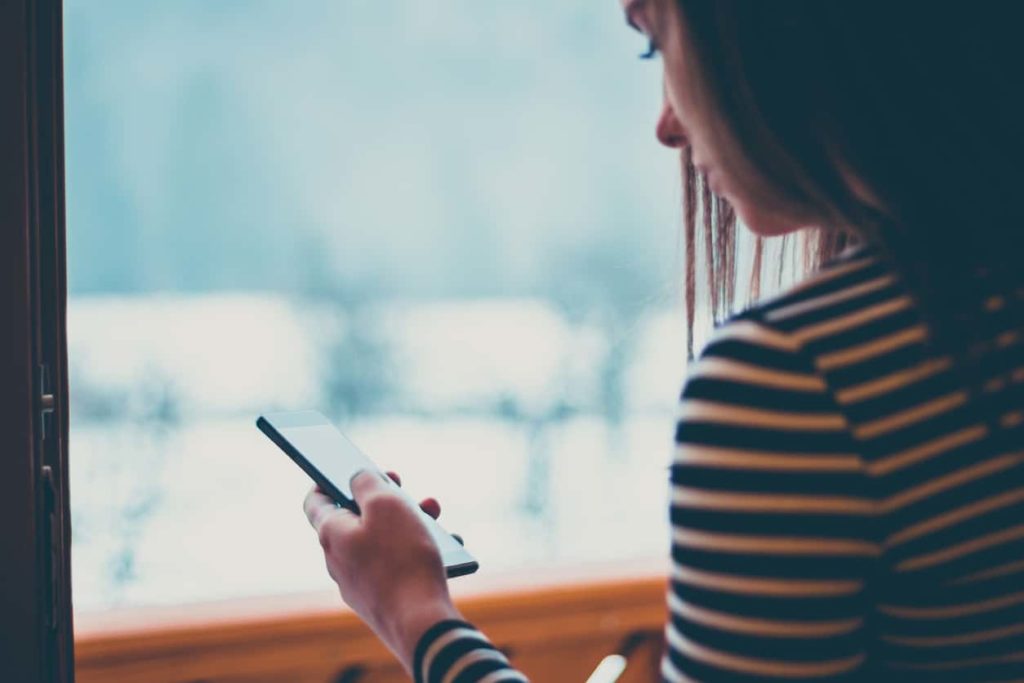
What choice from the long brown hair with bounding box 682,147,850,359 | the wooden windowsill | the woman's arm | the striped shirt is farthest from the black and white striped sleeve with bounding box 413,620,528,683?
the wooden windowsill

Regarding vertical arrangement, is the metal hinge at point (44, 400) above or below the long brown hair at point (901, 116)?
below

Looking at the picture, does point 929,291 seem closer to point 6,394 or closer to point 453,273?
point 6,394

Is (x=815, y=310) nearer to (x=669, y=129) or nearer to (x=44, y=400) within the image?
(x=669, y=129)

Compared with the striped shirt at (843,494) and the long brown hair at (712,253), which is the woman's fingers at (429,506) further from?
the striped shirt at (843,494)

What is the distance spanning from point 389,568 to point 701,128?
27 cm

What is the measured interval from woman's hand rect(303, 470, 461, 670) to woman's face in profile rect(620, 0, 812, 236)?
0.78 ft

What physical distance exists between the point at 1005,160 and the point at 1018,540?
5.7 inches

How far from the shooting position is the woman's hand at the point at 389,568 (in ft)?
1.61

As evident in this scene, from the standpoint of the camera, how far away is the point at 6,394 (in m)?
0.65

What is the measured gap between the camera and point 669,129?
50 centimetres

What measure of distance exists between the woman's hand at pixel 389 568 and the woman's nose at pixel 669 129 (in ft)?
0.79

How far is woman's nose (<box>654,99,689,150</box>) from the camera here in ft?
1.63

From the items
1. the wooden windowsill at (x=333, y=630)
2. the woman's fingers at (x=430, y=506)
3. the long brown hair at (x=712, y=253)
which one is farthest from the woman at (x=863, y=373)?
the wooden windowsill at (x=333, y=630)

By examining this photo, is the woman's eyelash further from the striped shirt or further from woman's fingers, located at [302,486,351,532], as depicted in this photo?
woman's fingers, located at [302,486,351,532]
